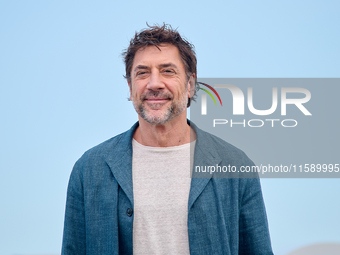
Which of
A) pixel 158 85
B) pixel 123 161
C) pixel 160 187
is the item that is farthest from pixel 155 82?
pixel 160 187

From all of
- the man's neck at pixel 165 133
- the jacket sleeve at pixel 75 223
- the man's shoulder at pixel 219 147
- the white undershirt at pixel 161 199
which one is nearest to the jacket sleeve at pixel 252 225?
the man's shoulder at pixel 219 147

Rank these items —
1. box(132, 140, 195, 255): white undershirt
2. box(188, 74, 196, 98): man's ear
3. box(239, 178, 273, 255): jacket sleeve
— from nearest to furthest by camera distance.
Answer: box(132, 140, 195, 255): white undershirt
box(239, 178, 273, 255): jacket sleeve
box(188, 74, 196, 98): man's ear

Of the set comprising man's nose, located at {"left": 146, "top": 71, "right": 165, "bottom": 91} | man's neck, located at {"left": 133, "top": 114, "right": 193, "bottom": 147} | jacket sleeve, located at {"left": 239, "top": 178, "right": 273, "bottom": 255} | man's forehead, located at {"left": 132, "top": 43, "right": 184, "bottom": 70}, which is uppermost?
man's forehead, located at {"left": 132, "top": 43, "right": 184, "bottom": 70}

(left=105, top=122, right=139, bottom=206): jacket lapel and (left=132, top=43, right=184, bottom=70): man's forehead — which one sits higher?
(left=132, top=43, right=184, bottom=70): man's forehead

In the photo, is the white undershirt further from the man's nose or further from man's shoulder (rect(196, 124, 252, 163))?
the man's nose

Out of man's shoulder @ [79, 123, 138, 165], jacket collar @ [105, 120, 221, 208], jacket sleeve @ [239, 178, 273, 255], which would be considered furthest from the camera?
man's shoulder @ [79, 123, 138, 165]

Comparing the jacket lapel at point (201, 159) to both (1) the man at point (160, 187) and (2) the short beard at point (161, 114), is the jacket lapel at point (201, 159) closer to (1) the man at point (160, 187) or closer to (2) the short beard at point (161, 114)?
(1) the man at point (160, 187)

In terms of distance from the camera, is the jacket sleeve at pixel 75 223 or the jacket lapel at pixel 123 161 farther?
the jacket sleeve at pixel 75 223

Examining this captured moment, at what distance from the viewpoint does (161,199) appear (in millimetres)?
2955

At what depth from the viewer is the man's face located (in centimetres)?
305

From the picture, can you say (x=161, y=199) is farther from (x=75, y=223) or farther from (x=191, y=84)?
(x=191, y=84)

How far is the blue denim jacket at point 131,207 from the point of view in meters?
2.90

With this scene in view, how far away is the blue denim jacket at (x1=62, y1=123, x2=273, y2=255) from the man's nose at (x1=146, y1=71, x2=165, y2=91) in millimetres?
497

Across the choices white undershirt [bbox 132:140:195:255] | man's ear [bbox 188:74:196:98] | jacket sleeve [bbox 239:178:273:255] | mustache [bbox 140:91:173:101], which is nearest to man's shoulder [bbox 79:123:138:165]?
white undershirt [bbox 132:140:195:255]
